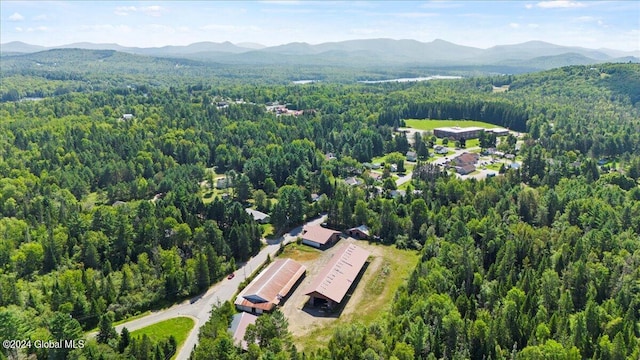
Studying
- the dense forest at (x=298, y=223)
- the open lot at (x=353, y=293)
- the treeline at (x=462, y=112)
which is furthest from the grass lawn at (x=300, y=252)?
the treeline at (x=462, y=112)

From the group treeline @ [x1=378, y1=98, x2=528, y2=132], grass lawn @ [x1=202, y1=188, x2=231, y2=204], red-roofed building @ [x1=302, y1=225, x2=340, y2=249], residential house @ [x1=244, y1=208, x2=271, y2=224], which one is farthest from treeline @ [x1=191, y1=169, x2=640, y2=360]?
treeline @ [x1=378, y1=98, x2=528, y2=132]


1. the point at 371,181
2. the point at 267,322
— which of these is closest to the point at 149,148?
the point at 371,181

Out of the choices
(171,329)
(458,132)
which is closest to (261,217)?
(171,329)

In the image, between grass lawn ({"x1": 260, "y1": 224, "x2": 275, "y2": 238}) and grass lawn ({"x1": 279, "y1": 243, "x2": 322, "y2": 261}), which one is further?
grass lawn ({"x1": 260, "y1": 224, "x2": 275, "y2": 238})

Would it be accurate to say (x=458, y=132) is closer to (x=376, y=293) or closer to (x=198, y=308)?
(x=376, y=293)

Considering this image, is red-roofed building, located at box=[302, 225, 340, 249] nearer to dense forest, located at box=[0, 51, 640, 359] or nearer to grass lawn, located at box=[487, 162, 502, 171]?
dense forest, located at box=[0, 51, 640, 359]

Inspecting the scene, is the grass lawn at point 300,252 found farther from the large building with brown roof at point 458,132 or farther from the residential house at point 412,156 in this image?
the large building with brown roof at point 458,132
